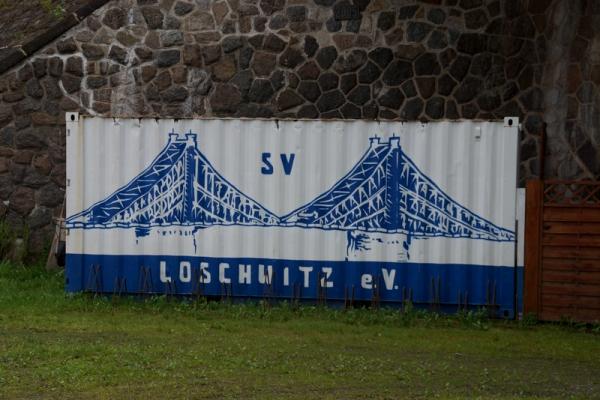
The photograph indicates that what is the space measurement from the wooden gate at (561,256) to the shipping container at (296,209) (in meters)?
0.22

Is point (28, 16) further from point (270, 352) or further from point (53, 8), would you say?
point (270, 352)

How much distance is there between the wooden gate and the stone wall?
163 inches

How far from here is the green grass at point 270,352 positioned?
327 inches

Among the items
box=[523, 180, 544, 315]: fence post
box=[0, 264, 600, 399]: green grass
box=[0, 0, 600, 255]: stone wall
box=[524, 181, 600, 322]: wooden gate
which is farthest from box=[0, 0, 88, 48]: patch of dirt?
box=[524, 181, 600, 322]: wooden gate

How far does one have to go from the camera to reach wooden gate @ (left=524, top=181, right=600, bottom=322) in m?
11.5

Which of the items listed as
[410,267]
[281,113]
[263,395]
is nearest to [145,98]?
[281,113]

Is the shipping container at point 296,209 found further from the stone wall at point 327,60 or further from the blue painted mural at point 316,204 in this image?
the stone wall at point 327,60

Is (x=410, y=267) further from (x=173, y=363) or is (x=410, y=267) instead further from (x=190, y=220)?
(x=173, y=363)

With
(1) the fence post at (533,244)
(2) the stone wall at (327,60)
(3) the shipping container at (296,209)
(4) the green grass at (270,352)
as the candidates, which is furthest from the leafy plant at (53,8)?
(1) the fence post at (533,244)

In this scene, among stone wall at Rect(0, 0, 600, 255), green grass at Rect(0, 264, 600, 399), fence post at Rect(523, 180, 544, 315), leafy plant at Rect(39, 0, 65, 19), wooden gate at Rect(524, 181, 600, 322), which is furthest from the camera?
leafy plant at Rect(39, 0, 65, 19)

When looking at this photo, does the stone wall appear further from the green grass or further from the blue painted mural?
the green grass

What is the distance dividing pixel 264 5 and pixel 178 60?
1519mm

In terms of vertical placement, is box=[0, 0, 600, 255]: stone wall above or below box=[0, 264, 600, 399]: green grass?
above

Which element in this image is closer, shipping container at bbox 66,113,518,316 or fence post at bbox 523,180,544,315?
fence post at bbox 523,180,544,315
